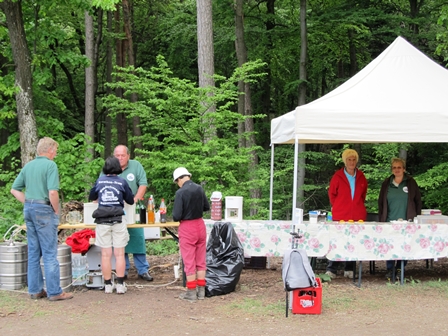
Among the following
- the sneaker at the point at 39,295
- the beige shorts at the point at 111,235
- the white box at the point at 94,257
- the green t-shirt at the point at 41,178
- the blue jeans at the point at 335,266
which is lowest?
the sneaker at the point at 39,295

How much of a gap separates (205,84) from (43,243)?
17.4 feet

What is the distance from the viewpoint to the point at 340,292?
6105mm

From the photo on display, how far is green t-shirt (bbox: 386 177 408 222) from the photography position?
6793mm

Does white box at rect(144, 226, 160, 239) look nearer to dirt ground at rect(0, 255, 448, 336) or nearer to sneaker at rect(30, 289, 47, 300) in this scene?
dirt ground at rect(0, 255, 448, 336)

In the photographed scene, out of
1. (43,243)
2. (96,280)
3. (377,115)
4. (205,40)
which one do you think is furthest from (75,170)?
(377,115)

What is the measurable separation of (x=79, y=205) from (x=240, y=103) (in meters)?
7.59

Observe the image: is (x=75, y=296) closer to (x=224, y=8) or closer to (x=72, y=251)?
(x=72, y=251)

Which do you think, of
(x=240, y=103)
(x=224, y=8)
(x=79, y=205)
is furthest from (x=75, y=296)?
(x=224, y=8)

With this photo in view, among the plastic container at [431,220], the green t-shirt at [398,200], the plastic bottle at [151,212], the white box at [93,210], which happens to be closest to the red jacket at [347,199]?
the green t-shirt at [398,200]

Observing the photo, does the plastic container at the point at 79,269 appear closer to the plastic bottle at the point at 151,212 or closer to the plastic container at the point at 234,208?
the plastic bottle at the point at 151,212

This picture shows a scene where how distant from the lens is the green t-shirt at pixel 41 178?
5.57m

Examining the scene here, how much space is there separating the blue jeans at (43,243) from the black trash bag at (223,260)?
160 centimetres

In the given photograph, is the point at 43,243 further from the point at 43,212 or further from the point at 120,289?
the point at 120,289

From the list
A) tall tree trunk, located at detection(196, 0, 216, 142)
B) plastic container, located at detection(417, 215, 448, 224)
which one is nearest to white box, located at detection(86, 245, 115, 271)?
plastic container, located at detection(417, 215, 448, 224)
